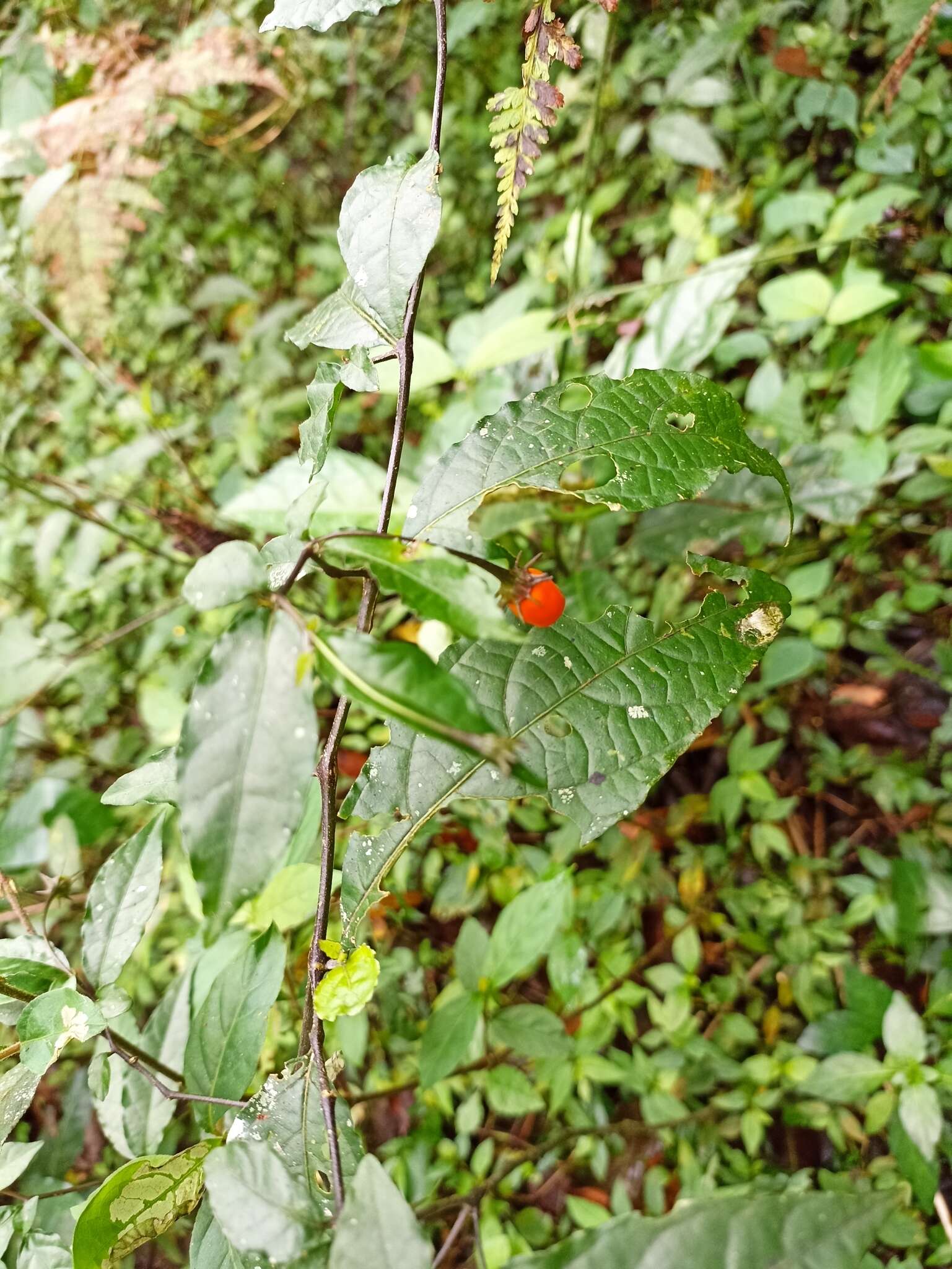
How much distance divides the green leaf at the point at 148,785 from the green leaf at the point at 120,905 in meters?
0.11

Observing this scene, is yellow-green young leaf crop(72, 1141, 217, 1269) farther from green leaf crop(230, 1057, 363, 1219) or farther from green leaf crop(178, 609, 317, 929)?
green leaf crop(178, 609, 317, 929)

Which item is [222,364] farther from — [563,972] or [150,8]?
[563,972]

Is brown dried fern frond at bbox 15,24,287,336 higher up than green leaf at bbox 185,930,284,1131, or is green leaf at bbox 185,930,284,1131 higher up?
brown dried fern frond at bbox 15,24,287,336

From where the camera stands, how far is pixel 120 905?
0.88 metres

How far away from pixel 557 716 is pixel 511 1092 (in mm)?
964

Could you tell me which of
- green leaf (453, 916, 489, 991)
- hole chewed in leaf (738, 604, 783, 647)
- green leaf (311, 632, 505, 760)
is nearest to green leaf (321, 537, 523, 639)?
green leaf (311, 632, 505, 760)

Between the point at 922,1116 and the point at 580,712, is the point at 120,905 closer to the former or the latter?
the point at 580,712

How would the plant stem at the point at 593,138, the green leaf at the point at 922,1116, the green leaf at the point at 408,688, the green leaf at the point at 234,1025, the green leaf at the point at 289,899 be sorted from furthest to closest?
the plant stem at the point at 593,138
the green leaf at the point at 922,1116
the green leaf at the point at 289,899
the green leaf at the point at 234,1025
the green leaf at the point at 408,688

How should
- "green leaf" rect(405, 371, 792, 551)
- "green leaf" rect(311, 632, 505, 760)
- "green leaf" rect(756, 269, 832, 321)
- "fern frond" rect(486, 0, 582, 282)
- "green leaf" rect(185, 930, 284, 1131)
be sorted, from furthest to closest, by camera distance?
"green leaf" rect(756, 269, 832, 321)
"green leaf" rect(185, 930, 284, 1131)
"green leaf" rect(405, 371, 792, 551)
"fern frond" rect(486, 0, 582, 282)
"green leaf" rect(311, 632, 505, 760)

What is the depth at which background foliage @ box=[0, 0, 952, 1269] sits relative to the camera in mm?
858

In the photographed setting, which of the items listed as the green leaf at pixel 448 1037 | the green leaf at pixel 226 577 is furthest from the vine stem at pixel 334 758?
the green leaf at pixel 448 1037

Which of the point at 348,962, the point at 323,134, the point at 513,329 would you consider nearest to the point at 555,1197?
the point at 348,962

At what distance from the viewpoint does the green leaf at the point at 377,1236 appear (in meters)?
0.47

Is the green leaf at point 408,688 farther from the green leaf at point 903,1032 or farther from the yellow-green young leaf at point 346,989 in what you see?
the green leaf at point 903,1032
